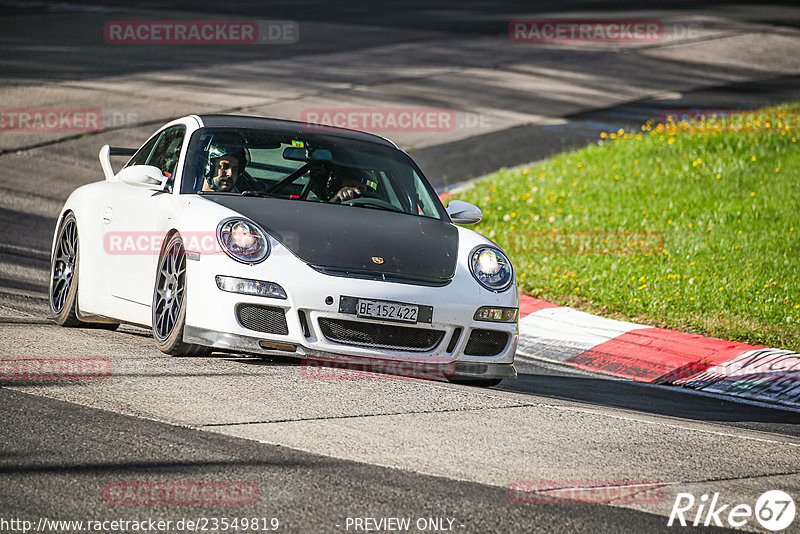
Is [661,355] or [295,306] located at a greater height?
[295,306]

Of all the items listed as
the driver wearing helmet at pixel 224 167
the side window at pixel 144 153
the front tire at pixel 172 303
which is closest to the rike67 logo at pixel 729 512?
the front tire at pixel 172 303

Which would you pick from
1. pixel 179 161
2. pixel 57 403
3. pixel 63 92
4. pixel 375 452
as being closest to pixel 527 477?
pixel 375 452

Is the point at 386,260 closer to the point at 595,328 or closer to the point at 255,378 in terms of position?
the point at 255,378

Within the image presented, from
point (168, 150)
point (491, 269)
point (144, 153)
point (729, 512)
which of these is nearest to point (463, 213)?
point (491, 269)

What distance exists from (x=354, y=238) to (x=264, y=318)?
29.8 inches

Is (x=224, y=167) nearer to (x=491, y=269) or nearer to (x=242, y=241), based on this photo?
(x=242, y=241)

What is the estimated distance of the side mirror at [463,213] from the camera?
7.45 m

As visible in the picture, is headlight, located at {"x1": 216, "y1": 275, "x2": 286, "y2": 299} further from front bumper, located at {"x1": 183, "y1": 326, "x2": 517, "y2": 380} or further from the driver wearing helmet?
the driver wearing helmet

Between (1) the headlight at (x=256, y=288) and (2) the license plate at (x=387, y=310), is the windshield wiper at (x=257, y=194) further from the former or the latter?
(2) the license plate at (x=387, y=310)

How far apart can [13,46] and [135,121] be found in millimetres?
7926

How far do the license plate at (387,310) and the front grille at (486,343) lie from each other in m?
0.45

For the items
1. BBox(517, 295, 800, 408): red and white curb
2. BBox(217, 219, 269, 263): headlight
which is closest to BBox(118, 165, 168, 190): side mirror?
BBox(217, 219, 269, 263): headlight

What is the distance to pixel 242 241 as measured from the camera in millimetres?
6270

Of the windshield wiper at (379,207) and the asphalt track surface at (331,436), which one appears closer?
the asphalt track surface at (331,436)
